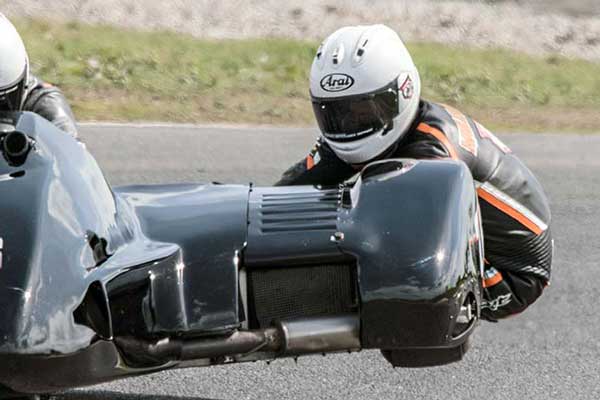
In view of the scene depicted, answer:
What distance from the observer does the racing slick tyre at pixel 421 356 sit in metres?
3.59

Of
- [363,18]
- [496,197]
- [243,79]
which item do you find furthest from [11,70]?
[363,18]

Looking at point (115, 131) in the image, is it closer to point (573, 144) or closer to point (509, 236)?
point (573, 144)

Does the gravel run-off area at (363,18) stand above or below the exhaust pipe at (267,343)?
below

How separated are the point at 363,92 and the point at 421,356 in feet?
3.86

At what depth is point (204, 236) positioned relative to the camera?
3.46m

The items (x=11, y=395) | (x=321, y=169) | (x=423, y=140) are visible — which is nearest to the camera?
(x=11, y=395)

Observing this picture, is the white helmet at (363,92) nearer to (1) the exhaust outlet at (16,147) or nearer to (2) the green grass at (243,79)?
(1) the exhaust outlet at (16,147)

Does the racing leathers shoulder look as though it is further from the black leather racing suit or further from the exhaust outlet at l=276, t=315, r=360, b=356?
the exhaust outlet at l=276, t=315, r=360, b=356

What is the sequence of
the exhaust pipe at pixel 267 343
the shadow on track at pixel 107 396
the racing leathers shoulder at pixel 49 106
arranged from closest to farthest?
1. the exhaust pipe at pixel 267 343
2. the shadow on track at pixel 107 396
3. the racing leathers shoulder at pixel 49 106

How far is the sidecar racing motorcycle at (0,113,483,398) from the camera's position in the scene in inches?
122

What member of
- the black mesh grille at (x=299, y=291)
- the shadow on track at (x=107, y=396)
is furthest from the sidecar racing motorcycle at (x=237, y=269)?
the shadow on track at (x=107, y=396)

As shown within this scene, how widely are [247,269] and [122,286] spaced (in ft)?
1.22

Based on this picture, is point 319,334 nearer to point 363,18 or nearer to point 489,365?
point 489,365

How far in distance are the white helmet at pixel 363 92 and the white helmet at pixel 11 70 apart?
1.22m
